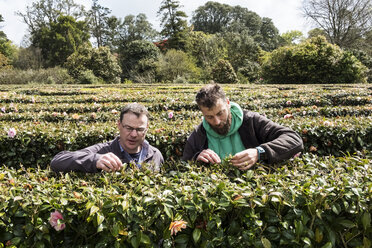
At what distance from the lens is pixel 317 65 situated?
21781 millimetres

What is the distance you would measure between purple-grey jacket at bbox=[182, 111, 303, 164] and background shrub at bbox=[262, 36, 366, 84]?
22.0m

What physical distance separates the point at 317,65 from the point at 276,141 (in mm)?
23168

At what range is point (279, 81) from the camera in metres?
23.3

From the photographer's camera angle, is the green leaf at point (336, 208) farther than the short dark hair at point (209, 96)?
No

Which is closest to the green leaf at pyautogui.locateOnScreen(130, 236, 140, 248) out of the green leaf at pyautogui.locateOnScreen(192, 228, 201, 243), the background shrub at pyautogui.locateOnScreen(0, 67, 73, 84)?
the green leaf at pyautogui.locateOnScreen(192, 228, 201, 243)

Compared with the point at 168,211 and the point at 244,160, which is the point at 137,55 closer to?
the point at 244,160

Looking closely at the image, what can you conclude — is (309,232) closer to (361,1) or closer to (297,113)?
(297,113)

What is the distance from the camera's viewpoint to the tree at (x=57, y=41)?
3569cm

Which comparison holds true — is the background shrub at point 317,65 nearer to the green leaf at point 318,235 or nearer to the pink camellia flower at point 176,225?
the green leaf at point 318,235

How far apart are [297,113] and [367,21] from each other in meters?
32.1

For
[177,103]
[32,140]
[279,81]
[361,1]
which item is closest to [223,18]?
[361,1]

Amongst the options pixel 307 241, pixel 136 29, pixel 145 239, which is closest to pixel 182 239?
pixel 145 239

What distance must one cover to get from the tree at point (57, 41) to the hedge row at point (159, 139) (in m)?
36.4

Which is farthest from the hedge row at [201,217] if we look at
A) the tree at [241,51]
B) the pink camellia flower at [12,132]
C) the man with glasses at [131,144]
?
the tree at [241,51]
